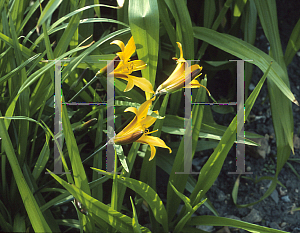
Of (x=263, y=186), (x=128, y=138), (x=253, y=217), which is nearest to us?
(x=128, y=138)

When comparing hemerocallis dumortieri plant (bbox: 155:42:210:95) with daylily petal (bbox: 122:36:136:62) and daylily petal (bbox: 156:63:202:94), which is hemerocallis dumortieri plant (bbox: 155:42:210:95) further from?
daylily petal (bbox: 122:36:136:62)

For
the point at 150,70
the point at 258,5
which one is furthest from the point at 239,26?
the point at 150,70

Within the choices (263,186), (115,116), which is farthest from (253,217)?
(115,116)

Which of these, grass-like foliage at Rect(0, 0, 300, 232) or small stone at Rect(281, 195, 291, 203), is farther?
small stone at Rect(281, 195, 291, 203)

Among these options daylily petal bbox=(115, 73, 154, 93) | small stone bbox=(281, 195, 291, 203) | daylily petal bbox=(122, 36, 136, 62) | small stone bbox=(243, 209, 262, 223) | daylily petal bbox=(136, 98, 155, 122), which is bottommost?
small stone bbox=(243, 209, 262, 223)

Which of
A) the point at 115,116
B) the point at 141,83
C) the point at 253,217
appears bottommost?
the point at 253,217

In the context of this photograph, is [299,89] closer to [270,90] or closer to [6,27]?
[270,90]

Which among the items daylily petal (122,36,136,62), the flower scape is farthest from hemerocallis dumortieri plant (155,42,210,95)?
daylily petal (122,36,136,62)

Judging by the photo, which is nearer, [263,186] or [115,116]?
[115,116]

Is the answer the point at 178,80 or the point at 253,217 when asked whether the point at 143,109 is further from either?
the point at 253,217

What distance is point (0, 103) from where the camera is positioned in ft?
2.91

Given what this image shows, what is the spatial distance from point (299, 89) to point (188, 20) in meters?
0.82

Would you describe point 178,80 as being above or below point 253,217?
above

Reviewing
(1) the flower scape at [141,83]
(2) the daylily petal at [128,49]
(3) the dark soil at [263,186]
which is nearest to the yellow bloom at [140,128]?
(1) the flower scape at [141,83]
